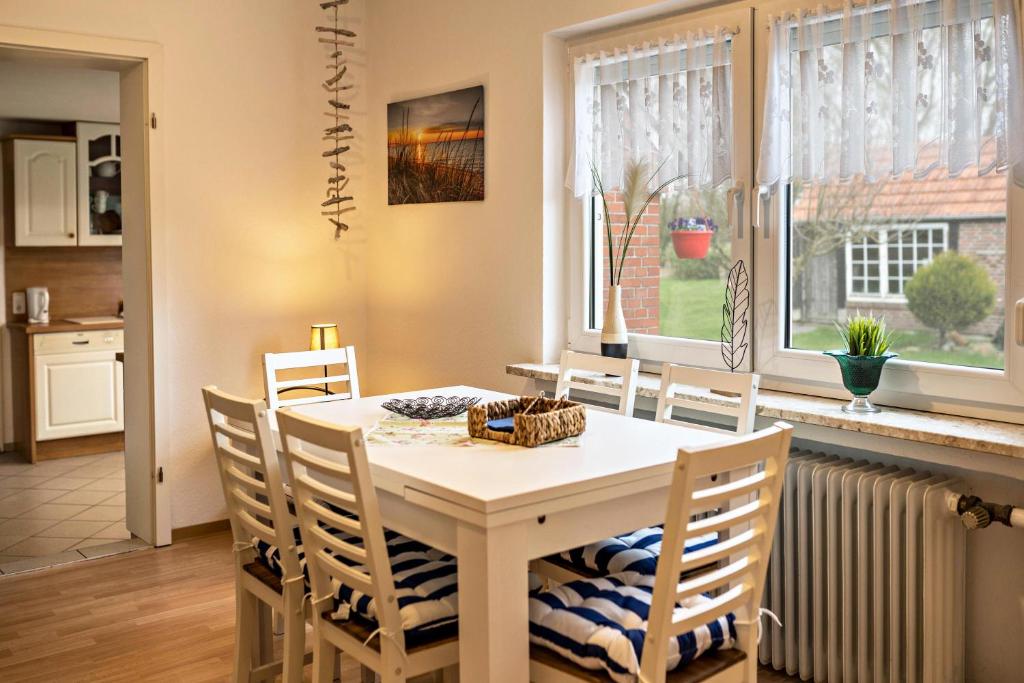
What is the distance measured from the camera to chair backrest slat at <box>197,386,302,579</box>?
2.46 meters

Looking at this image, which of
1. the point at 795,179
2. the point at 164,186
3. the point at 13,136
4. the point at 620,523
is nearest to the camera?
the point at 620,523

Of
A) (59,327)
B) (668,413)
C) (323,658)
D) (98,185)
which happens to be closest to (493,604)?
(323,658)

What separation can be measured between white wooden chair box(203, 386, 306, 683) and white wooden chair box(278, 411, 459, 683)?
137 millimetres

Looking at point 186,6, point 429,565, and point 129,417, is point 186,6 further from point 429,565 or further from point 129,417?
point 429,565

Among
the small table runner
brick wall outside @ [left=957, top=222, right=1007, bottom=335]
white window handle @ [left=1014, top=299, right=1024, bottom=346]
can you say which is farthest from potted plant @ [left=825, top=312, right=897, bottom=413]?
the small table runner

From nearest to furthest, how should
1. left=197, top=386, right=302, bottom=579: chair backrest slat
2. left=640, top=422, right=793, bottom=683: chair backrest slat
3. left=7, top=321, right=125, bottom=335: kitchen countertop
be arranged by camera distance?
left=640, top=422, right=793, bottom=683: chair backrest slat, left=197, top=386, right=302, bottom=579: chair backrest slat, left=7, top=321, right=125, bottom=335: kitchen countertop

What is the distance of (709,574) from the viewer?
2.03m

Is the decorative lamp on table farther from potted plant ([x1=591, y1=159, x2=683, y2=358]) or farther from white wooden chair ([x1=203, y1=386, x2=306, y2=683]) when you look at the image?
white wooden chair ([x1=203, y1=386, x2=306, y2=683])

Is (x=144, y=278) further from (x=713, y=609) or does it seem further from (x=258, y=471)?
(x=713, y=609)

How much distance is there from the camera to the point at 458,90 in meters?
4.42

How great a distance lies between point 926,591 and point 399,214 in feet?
10.1

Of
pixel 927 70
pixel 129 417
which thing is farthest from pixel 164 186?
pixel 927 70

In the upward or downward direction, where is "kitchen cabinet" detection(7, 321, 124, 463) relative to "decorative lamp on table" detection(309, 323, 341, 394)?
downward

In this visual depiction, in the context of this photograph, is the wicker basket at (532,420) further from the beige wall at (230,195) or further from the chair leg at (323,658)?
the beige wall at (230,195)
